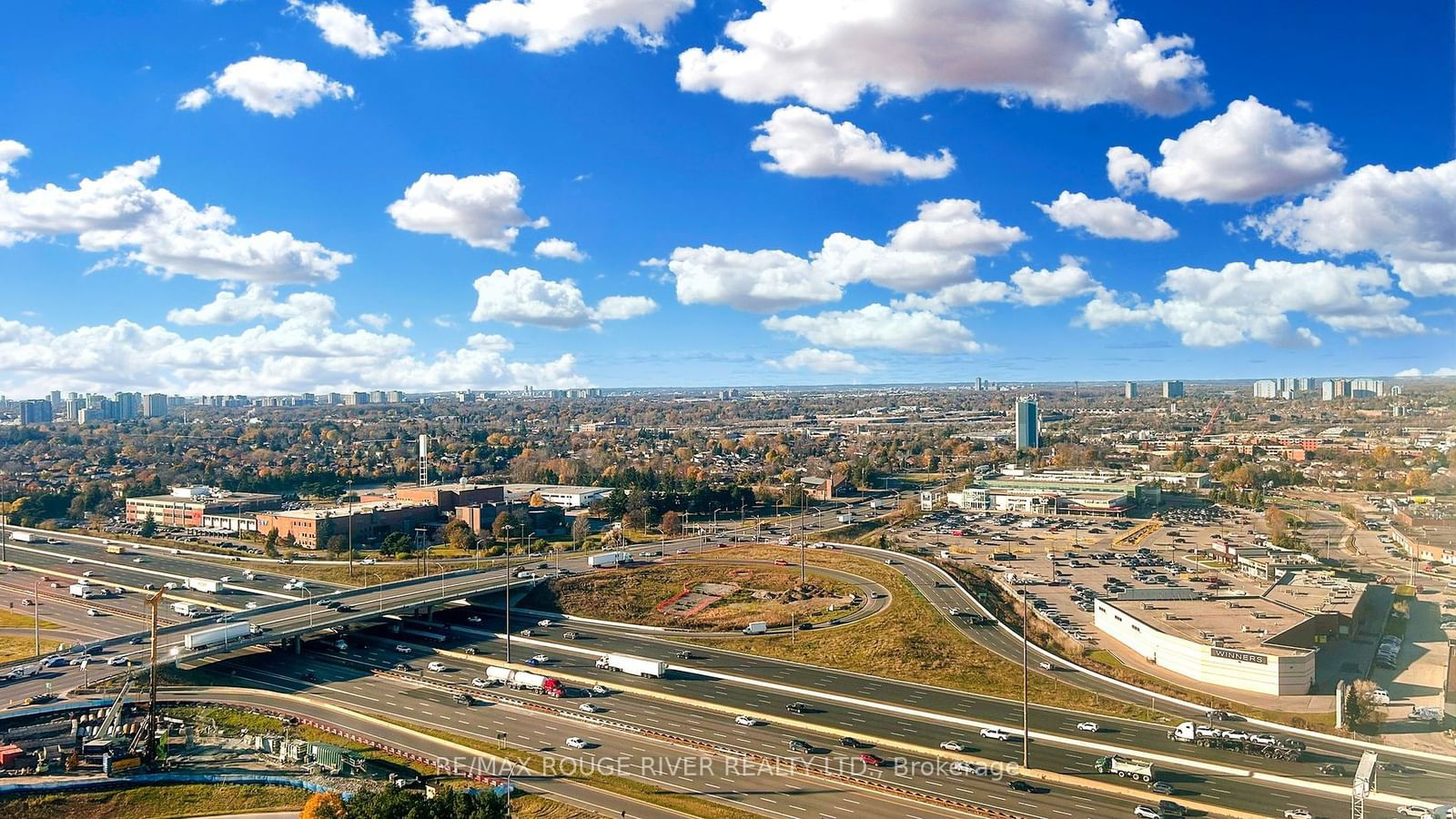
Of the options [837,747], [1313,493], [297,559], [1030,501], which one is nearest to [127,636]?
[297,559]

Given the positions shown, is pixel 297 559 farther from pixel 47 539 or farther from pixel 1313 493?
pixel 1313 493

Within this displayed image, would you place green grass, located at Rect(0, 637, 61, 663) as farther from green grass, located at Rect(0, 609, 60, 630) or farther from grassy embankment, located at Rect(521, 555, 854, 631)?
grassy embankment, located at Rect(521, 555, 854, 631)

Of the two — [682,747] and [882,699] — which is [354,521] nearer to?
[682,747]

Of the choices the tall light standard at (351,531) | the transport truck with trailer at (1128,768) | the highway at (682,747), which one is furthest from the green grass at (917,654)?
the tall light standard at (351,531)

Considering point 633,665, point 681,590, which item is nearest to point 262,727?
point 633,665

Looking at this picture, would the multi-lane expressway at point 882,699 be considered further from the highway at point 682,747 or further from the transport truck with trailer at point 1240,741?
the highway at point 682,747
